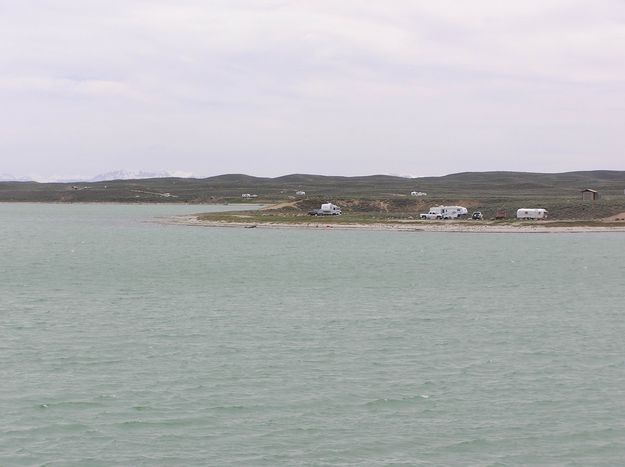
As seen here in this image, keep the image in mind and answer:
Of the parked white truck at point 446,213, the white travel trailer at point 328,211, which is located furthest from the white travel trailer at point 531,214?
the white travel trailer at point 328,211

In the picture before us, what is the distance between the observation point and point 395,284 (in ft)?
173

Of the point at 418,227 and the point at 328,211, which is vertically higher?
the point at 328,211

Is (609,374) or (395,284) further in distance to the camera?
(395,284)

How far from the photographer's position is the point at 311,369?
2727 centimetres

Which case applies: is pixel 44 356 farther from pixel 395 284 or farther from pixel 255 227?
pixel 255 227

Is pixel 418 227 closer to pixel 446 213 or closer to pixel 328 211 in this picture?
pixel 446 213

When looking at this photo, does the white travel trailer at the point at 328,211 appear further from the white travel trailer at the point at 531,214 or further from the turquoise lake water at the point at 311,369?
the turquoise lake water at the point at 311,369

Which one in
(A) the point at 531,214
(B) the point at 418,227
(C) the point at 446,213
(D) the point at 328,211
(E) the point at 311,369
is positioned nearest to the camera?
(E) the point at 311,369

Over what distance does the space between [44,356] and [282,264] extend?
38.4m

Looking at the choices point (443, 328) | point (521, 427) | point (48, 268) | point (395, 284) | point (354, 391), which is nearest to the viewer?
point (521, 427)

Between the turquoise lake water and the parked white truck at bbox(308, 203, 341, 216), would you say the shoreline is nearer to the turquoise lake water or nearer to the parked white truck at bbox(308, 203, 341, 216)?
the parked white truck at bbox(308, 203, 341, 216)

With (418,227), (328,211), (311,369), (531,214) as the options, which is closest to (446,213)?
(531,214)

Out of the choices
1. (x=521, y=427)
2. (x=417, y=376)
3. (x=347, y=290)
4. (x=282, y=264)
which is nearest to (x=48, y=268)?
(x=282, y=264)

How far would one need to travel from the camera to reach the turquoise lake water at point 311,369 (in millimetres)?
20000
